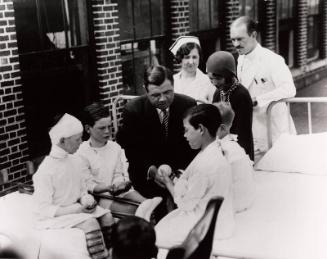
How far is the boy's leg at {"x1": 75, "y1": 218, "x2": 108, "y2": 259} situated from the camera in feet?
11.3

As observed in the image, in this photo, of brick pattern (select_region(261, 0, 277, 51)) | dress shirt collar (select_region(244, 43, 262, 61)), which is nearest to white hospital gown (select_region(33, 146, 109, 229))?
dress shirt collar (select_region(244, 43, 262, 61))

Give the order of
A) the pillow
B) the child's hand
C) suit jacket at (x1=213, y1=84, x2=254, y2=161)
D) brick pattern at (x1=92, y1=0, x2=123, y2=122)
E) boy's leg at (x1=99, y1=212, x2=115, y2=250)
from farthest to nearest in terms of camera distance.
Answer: brick pattern at (x1=92, y1=0, x2=123, y2=122)
the pillow
suit jacket at (x1=213, y1=84, x2=254, y2=161)
boy's leg at (x1=99, y1=212, x2=115, y2=250)
the child's hand

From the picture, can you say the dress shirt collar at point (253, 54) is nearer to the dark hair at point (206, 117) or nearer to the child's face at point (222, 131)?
the child's face at point (222, 131)

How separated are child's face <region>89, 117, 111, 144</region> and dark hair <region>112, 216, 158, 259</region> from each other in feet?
5.32

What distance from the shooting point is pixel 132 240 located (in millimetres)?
2217

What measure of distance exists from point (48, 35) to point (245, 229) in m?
3.53

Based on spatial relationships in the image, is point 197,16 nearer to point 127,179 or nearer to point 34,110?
point 34,110

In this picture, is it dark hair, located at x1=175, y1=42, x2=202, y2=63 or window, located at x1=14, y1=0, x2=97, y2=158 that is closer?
dark hair, located at x1=175, y1=42, x2=202, y2=63

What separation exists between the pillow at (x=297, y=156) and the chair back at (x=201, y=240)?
2.28 metres

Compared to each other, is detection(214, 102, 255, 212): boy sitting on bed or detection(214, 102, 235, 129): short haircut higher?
detection(214, 102, 235, 129): short haircut

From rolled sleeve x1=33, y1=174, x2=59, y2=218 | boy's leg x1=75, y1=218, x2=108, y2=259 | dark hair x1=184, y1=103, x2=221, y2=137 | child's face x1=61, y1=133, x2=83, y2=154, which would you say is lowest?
boy's leg x1=75, y1=218, x2=108, y2=259

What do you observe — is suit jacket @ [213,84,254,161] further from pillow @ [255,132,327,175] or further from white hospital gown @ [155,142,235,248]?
white hospital gown @ [155,142,235,248]

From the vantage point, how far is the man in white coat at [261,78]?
16.3 feet

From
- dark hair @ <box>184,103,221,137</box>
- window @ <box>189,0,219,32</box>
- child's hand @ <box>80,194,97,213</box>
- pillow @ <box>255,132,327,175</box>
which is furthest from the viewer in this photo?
window @ <box>189,0,219,32</box>
